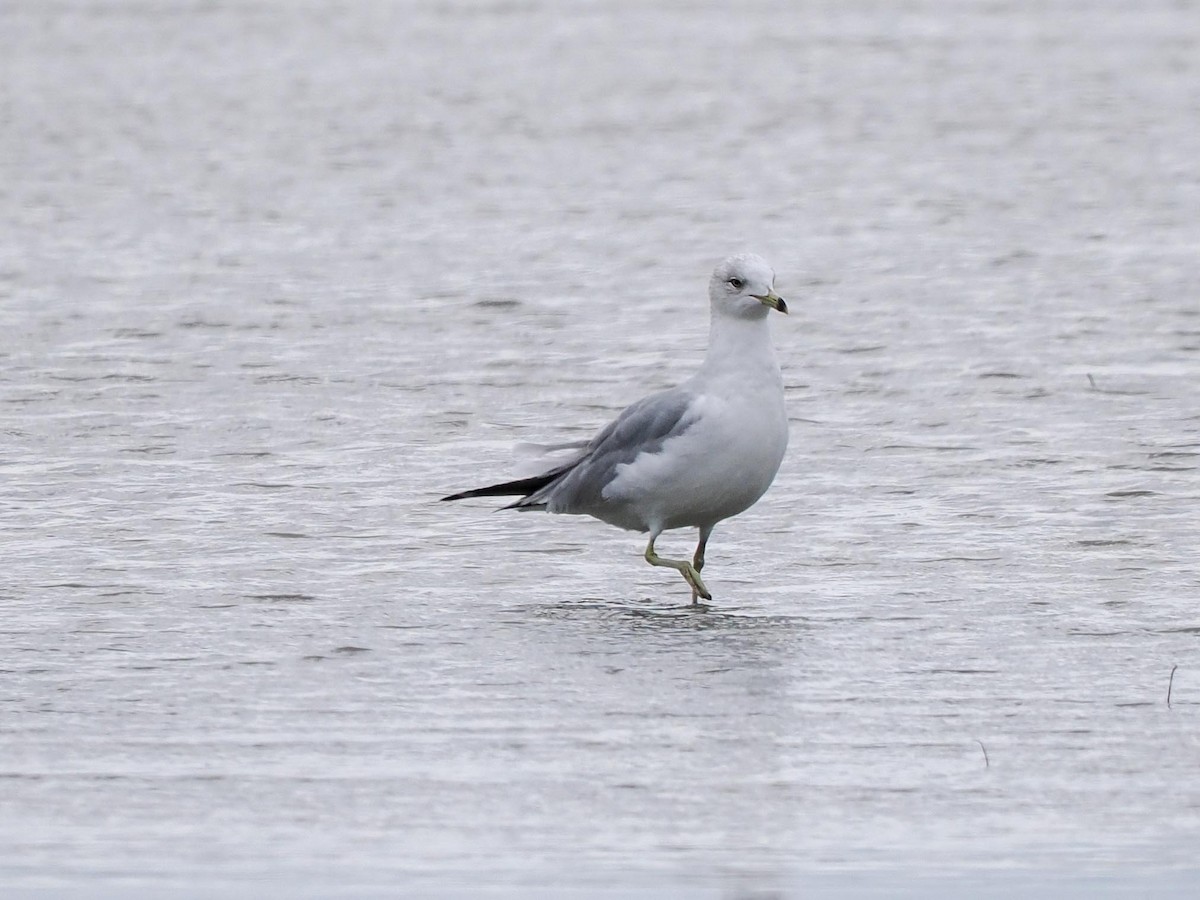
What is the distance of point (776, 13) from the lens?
126 feet

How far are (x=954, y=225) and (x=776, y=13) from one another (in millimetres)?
20985

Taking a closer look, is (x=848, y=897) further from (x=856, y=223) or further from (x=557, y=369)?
(x=856, y=223)

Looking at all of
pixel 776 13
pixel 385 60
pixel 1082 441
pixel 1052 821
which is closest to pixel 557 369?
pixel 1082 441

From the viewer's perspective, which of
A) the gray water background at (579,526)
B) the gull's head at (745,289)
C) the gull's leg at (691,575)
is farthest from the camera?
the gull's head at (745,289)

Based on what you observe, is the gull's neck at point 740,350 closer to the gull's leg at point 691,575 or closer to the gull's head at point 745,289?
the gull's head at point 745,289

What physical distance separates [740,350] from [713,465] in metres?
0.45

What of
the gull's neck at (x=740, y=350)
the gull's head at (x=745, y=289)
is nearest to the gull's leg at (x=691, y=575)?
the gull's neck at (x=740, y=350)

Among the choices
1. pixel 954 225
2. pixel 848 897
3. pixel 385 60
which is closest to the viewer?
pixel 848 897

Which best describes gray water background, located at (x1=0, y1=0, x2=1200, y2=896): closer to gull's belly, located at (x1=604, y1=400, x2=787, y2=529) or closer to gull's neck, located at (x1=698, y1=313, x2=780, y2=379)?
gull's belly, located at (x1=604, y1=400, x2=787, y2=529)

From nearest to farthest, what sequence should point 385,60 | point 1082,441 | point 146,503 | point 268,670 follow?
1. point 268,670
2. point 146,503
3. point 1082,441
4. point 385,60

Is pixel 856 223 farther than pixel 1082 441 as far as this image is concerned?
Yes

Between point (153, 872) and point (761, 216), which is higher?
point (153, 872)

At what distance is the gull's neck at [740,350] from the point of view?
838 cm

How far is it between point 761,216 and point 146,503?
9.73m
